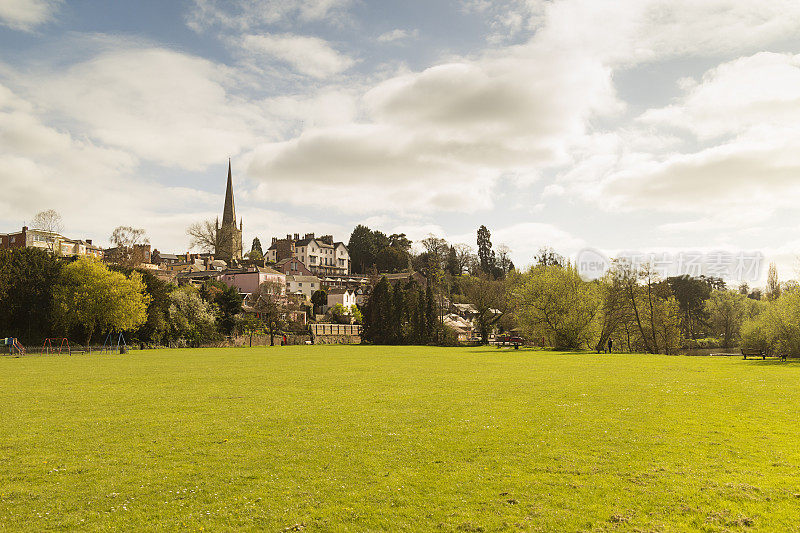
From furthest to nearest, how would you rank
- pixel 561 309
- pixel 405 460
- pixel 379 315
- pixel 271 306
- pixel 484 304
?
pixel 379 315
pixel 484 304
pixel 271 306
pixel 561 309
pixel 405 460

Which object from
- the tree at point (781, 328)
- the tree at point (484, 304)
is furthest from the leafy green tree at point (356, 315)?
the tree at point (781, 328)

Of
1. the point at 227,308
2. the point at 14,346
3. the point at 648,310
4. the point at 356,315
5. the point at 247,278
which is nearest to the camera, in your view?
the point at 14,346

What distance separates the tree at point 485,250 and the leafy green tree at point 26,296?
12574 cm

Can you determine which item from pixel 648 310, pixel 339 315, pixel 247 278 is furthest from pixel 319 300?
pixel 648 310

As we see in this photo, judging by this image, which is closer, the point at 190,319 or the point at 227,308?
the point at 190,319

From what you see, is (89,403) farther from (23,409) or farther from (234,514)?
(234,514)

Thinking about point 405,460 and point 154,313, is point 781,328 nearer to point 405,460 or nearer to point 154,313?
point 405,460

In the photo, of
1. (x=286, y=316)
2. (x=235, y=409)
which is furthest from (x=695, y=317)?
(x=235, y=409)

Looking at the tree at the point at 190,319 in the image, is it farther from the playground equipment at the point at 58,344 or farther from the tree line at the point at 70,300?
the playground equipment at the point at 58,344

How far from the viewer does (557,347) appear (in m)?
66.8

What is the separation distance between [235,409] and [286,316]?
8117 centimetres

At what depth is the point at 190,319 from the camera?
3049 inches

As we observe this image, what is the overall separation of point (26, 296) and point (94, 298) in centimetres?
955

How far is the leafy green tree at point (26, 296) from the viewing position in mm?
61406
